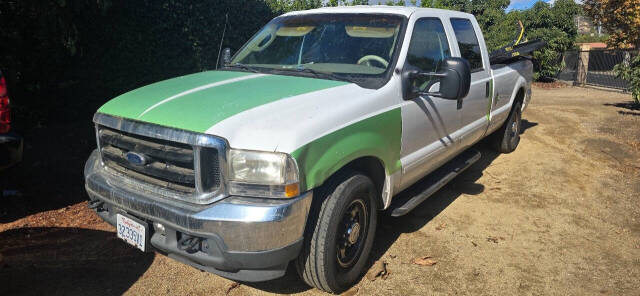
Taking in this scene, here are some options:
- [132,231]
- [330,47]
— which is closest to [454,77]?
[330,47]

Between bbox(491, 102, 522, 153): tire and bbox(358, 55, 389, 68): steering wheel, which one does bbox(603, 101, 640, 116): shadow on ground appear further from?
bbox(358, 55, 389, 68): steering wheel

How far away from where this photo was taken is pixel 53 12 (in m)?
5.29

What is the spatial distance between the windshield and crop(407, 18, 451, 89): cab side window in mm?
183

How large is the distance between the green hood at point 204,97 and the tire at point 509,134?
4.21 meters

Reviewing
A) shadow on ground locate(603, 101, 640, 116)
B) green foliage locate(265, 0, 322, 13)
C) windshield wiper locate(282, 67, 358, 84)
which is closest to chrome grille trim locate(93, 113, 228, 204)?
windshield wiper locate(282, 67, 358, 84)

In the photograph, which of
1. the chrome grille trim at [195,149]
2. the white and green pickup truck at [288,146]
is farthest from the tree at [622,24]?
the chrome grille trim at [195,149]

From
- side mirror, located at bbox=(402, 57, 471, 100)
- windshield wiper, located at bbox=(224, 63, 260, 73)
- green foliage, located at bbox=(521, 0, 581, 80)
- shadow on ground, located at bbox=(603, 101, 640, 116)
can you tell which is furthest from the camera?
green foliage, located at bbox=(521, 0, 581, 80)

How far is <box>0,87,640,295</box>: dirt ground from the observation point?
10.9 ft

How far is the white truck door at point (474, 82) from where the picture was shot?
4.59 metres

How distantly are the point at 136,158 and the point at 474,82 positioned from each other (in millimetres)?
3367

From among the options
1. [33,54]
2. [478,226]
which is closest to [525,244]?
[478,226]

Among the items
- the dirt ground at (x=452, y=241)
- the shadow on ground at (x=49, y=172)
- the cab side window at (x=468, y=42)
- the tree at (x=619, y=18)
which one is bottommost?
the dirt ground at (x=452, y=241)

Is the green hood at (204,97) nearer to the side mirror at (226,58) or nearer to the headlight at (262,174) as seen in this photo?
the headlight at (262,174)

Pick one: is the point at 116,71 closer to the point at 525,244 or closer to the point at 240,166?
the point at 240,166
